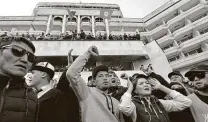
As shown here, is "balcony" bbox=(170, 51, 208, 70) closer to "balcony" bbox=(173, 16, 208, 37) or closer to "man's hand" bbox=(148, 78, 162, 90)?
"balcony" bbox=(173, 16, 208, 37)

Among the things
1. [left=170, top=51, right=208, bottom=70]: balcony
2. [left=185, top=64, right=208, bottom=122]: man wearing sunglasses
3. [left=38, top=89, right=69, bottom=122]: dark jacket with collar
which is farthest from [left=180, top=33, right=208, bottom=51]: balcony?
[left=38, top=89, right=69, bottom=122]: dark jacket with collar

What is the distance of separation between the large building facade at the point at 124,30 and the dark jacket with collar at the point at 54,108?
1400cm

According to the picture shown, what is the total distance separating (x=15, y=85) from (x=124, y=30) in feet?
88.2

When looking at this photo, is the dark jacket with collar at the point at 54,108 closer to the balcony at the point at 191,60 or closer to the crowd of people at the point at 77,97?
the crowd of people at the point at 77,97

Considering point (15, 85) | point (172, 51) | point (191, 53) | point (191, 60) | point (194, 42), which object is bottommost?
point (15, 85)

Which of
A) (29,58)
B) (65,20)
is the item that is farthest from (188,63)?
(29,58)

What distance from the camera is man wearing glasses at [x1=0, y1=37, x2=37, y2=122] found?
5.43 ft

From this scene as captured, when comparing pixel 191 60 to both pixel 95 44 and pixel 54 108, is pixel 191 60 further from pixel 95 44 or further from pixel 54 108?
pixel 54 108

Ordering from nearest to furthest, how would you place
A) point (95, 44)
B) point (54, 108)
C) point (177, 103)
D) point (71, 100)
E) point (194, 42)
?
point (54, 108) < point (71, 100) < point (177, 103) < point (95, 44) < point (194, 42)

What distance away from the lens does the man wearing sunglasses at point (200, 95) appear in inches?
104

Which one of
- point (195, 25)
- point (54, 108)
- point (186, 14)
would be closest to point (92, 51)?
point (54, 108)

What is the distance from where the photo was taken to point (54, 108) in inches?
84.2

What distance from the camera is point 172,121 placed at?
2.95 meters

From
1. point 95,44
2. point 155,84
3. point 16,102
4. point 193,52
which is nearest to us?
point 16,102
